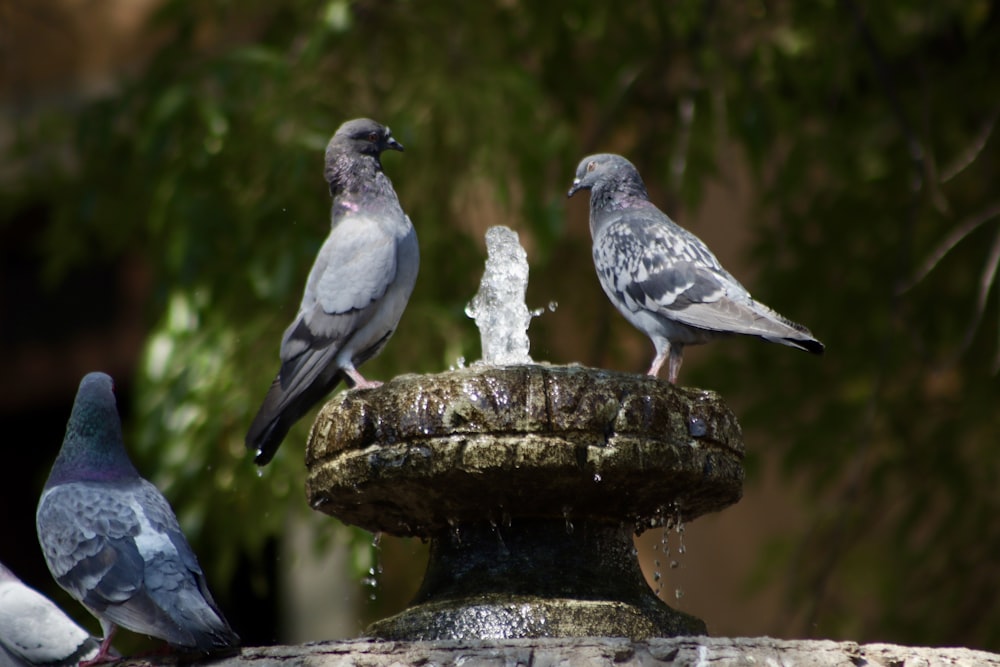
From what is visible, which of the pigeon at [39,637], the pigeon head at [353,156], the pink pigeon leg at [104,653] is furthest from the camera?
the pigeon head at [353,156]

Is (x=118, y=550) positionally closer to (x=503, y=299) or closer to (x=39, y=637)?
(x=39, y=637)

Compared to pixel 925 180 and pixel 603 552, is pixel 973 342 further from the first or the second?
pixel 603 552

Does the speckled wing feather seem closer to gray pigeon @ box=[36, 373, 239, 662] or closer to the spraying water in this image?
the spraying water

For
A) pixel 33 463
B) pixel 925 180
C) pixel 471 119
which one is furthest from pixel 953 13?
pixel 33 463

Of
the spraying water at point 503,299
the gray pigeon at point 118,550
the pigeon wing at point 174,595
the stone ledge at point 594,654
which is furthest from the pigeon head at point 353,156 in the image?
the stone ledge at point 594,654

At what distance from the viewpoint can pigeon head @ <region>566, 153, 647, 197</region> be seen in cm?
451

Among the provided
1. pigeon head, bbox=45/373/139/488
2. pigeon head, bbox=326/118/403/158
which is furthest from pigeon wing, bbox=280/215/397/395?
pigeon head, bbox=45/373/139/488

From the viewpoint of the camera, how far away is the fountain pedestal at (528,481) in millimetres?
3330

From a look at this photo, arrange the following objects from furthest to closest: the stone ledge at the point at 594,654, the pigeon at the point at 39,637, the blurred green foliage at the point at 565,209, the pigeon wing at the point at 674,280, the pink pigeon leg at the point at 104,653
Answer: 1. the blurred green foliage at the point at 565,209
2. the pigeon wing at the point at 674,280
3. the pigeon at the point at 39,637
4. the pink pigeon leg at the point at 104,653
5. the stone ledge at the point at 594,654

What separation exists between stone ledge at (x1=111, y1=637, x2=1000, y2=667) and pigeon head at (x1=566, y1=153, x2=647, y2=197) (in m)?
1.86

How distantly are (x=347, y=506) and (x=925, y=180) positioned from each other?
353cm

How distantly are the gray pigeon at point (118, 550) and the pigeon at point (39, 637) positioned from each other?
0.12 metres

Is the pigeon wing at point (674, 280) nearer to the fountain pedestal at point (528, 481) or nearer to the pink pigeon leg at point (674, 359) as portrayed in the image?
the pink pigeon leg at point (674, 359)

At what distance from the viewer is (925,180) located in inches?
243
